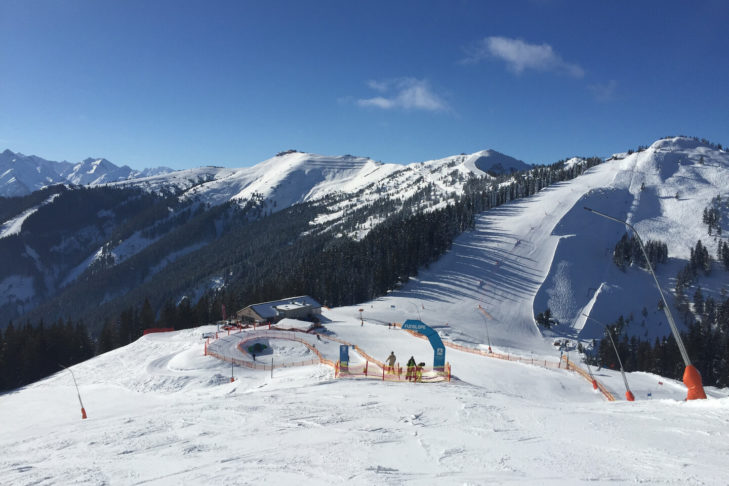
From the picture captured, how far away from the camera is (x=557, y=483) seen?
762cm

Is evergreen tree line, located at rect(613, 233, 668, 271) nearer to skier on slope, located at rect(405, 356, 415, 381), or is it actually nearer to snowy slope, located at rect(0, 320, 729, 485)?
skier on slope, located at rect(405, 356, 415, 381)

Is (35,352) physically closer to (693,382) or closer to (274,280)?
(274,280)

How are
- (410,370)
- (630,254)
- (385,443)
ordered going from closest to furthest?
1. (385,443)
2. (410,370)
3. (630,254)

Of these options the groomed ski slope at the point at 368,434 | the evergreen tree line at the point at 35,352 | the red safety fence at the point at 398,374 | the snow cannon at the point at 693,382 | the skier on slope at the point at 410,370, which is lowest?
the evergreen tree line at the point at 35,352

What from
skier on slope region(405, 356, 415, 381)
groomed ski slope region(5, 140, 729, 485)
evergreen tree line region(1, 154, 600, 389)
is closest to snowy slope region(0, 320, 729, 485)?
groomed ski slope region(5, 140, 729, 485)

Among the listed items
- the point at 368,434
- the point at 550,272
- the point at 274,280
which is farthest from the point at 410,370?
the point at 550,272

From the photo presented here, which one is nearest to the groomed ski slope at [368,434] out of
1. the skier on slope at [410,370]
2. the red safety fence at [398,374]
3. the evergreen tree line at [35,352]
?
the red safety fence at [398,374]

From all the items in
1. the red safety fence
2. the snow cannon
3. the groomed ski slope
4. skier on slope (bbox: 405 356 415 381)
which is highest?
the snow cannon

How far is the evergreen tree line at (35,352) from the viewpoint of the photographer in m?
53.3

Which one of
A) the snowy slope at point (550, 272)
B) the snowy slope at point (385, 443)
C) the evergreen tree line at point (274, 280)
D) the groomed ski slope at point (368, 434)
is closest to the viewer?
the snowy slope at point (385, 443)

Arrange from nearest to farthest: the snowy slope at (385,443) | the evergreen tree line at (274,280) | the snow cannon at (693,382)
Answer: the snowy slope at (385,443)
the snow cannon at (693,382)
the evergreen tree line at (274,280)

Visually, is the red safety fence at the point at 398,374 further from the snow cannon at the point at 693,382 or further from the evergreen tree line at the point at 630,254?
the evergreen tree line at the point at 630,254

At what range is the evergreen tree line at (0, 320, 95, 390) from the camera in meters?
53.3

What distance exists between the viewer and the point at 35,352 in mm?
55688
